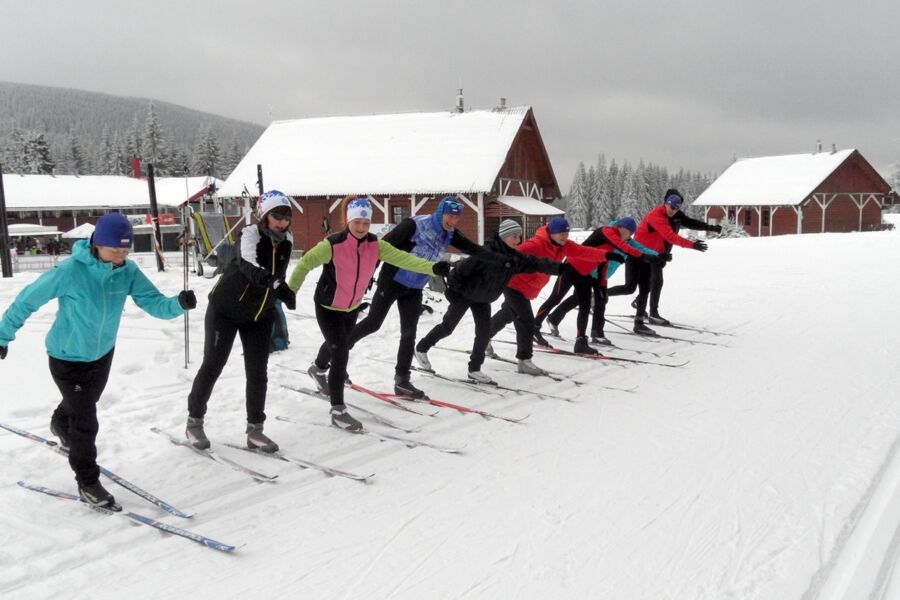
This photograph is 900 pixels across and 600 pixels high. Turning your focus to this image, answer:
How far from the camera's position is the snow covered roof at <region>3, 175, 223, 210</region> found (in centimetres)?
4459

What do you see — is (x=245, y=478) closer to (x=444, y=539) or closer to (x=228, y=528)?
(x=228, y=528)

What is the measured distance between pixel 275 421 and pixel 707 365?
15.8 feet

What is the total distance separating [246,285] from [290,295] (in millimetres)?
Answer: 370

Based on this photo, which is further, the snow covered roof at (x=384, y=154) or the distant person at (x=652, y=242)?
the snow covered roof at (x=384, y=154)

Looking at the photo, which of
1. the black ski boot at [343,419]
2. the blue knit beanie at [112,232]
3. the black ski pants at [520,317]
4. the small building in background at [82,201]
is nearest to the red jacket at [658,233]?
the black ski pants at [520,317]

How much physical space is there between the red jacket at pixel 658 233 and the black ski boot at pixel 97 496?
23.7 ft

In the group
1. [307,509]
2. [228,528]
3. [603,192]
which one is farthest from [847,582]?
[603,192]

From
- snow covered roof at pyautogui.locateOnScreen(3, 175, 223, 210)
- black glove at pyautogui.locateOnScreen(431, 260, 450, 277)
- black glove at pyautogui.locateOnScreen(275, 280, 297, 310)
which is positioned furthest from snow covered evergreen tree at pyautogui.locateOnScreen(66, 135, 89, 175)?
black glove at pyautogui.locateOnScreen(275, 280, 297, 310)

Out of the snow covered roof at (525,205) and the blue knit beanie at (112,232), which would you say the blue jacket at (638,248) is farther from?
the snow covered roof at (525,205)

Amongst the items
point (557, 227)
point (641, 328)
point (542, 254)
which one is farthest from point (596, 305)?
point (557, 227)

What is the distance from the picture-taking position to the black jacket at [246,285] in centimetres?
429

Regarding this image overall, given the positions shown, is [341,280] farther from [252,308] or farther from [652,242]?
[652,242]

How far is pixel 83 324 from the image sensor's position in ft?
11.9

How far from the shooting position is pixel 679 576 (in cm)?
302
